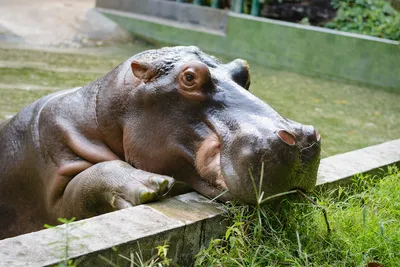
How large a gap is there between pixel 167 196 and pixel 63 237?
76cm

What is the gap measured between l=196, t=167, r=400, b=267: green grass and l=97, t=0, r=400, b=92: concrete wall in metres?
6.68

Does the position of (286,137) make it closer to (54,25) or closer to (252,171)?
(252,171)

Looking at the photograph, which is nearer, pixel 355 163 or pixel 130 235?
pixel 130 235

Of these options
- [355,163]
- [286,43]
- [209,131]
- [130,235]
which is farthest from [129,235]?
[286,43]

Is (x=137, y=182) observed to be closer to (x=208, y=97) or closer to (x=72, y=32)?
(x=208, y=97)

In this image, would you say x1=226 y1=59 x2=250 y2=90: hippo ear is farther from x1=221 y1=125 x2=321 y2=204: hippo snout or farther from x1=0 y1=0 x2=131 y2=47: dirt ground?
x1=0 y1=0 x2=131 y2=47: dirt ground

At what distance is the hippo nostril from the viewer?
8.84 ft

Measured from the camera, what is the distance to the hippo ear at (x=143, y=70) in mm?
3117

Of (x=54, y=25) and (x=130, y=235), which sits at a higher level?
(x=130, y=235)

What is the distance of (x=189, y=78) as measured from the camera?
9.85 feet

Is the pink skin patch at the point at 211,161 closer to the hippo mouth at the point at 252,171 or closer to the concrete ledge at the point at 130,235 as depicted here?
the hippo mouth at the point at 252,171

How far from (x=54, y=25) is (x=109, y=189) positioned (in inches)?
330

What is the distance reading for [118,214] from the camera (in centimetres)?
267

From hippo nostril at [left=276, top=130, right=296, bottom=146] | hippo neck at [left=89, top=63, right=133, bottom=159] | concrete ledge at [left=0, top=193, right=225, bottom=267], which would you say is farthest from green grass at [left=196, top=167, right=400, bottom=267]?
hippo neck at [left=89, top=63, right=133, bottom=159]
